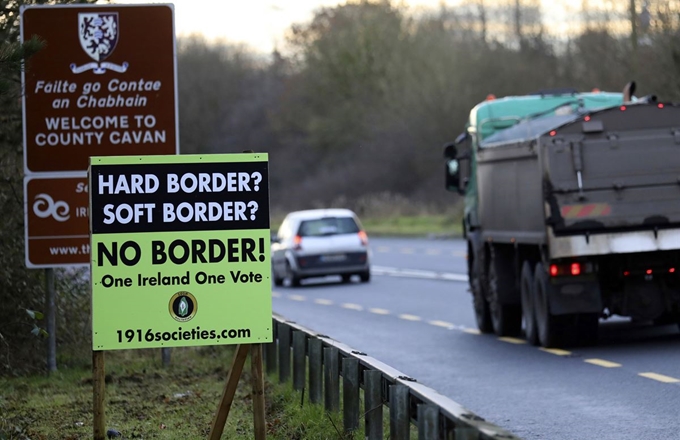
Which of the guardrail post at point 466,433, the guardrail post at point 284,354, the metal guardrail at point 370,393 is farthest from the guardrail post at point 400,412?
the guardrail post at point 284,354

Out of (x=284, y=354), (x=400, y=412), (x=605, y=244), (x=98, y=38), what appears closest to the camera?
(x=400, y=412)

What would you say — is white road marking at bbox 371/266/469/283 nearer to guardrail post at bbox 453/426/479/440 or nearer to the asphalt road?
the asphalt road

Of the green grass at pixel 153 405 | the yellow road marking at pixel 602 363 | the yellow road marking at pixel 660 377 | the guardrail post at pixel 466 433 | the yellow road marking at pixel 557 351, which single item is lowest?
the yellow road marking at pixel 557 351

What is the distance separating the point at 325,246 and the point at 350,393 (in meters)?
21.9

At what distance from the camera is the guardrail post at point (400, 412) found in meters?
6.99

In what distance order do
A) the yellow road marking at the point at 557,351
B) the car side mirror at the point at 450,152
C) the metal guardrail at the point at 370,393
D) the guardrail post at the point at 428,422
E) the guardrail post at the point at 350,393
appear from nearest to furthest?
the metal guardrail at the point at 370,393 → the guardrail post at the point at 428,422 → the guardrail post at the point at 350,393 → the yellow road marking at the point at 557,351 → the car side mirror at the point at 450,152

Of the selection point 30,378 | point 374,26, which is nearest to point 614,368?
point 30,378

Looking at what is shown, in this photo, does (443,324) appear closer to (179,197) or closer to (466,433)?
(179,197)

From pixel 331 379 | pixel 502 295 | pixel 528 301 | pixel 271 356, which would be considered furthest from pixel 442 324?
pixel 331 379

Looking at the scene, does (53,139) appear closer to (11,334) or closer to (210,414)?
(11,334)

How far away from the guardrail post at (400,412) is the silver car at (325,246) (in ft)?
75.4

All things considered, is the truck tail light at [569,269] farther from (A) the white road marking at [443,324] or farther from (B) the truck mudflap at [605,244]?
(A) the white road marking at [443,324]

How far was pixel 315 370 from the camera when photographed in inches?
393

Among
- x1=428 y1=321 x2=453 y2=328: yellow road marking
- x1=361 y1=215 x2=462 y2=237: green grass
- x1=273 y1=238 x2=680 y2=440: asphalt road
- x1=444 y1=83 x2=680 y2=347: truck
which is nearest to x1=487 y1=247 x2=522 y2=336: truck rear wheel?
x1=273 y1=238 x2=680 y2=440: asphalt road
